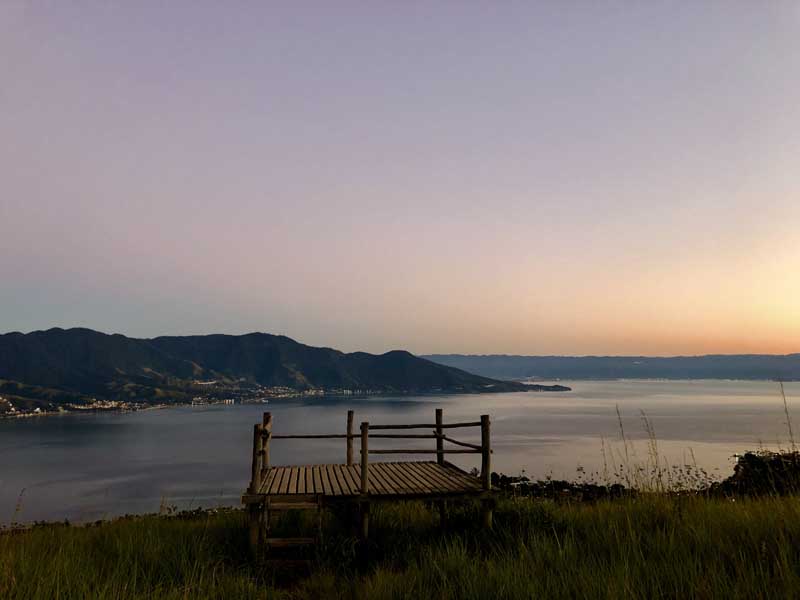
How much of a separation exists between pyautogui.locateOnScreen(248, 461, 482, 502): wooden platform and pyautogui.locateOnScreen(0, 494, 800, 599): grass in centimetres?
79

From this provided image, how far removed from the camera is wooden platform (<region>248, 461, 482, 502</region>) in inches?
415

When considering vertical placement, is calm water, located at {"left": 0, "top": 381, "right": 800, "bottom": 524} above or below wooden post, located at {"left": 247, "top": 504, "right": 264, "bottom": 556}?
below

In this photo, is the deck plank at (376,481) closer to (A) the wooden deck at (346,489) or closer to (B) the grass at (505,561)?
(A) the wooden deck at (346,489)

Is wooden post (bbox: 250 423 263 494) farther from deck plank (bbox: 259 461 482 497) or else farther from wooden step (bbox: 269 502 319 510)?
wooden step (bbox: 269 502 319 510)

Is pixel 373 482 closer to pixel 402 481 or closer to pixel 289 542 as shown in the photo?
pixel 402 481

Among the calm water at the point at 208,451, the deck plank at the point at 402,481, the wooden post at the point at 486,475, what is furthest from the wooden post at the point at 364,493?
the calm water at the point at 208,451

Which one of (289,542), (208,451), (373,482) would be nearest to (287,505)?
(289,542)

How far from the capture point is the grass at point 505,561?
5.03 metres

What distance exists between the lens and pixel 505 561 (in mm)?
6402

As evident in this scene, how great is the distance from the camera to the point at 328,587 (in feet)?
23.5

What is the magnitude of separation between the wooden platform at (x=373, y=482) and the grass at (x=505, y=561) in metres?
0.79

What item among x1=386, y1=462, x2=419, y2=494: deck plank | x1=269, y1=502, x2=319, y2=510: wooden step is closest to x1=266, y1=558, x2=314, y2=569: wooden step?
x1=269, y1=502, x2=319, y2=510: wooden step

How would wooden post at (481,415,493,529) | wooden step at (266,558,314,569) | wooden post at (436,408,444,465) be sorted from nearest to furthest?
wooden step at (266,558,314,569)
wooden post at (481,415,493,529)
wooden post at (436,408,444,465)

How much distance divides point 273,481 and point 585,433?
121914mm
